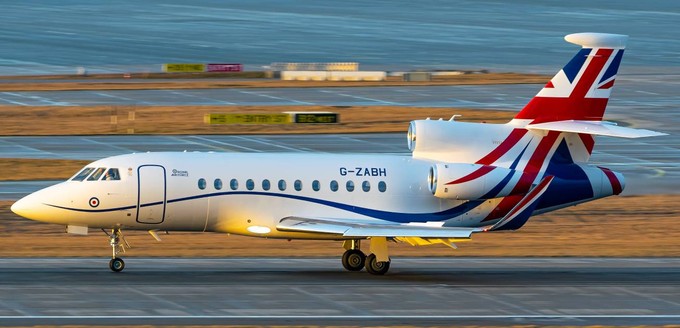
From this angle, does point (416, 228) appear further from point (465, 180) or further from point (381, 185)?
point (381, 185)

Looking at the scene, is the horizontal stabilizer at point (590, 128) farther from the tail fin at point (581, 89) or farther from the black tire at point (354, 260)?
the black tire at point (354, 260)

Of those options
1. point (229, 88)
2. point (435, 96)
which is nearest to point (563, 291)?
point (435, 96)

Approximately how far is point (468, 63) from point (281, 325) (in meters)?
82.9

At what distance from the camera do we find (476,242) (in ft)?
147

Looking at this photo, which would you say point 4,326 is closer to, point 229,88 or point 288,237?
point 288,237

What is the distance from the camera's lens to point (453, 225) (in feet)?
126

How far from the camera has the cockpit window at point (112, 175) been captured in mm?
36688

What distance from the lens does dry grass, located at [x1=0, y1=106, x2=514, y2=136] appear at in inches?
2862

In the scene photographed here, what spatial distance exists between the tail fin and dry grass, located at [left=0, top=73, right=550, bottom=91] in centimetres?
5550

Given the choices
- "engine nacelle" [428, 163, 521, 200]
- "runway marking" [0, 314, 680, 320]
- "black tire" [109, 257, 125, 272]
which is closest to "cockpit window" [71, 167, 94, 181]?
"black tire" [109, 257, 125, 272]

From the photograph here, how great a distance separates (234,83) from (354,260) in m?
58.1

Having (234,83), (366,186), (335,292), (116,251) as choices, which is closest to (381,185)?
(366,186)

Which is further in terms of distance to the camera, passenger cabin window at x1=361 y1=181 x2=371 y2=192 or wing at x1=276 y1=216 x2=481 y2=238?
passenger cabin window at x1=361 y1=181 x2=371 y2=192

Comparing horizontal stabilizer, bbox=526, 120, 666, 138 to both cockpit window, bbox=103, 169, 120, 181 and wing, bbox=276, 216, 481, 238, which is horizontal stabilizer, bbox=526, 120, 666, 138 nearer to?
wing, bbox=276, 216, 481, 238
